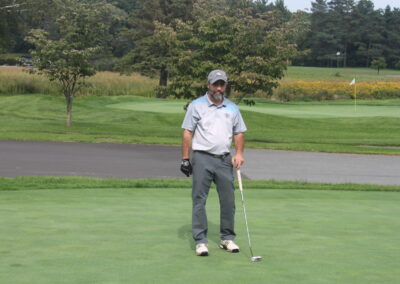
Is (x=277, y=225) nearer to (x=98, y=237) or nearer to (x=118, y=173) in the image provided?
(x=98, y=237)

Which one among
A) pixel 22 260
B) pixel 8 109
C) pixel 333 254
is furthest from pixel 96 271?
pixel 8 109

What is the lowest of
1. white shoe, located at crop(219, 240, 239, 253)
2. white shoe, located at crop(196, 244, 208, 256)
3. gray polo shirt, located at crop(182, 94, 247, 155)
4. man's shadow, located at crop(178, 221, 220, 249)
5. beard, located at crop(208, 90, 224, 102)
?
man's shadow, located at crop(178, 221, 220, 249)

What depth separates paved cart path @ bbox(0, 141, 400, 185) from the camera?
760 inches

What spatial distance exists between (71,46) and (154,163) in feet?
32.9

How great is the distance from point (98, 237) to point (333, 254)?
248cm

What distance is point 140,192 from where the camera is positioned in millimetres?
14000

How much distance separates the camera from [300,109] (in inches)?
1777

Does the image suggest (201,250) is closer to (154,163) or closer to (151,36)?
(154,163)

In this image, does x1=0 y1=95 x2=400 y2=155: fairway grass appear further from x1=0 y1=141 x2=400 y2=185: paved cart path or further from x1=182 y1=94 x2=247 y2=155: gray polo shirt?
x1=182 y1=94 x2=247 y2=155: gray polo shirt

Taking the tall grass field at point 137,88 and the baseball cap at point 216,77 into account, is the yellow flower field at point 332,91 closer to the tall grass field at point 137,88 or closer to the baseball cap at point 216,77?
the tall grass field at point 137,88

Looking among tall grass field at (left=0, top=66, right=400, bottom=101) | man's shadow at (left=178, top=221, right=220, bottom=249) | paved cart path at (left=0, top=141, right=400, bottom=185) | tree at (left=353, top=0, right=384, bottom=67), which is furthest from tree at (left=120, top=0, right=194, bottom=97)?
tree at (left=353, top=0, right=384, bottom=67)

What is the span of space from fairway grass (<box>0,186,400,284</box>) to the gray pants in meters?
0.23

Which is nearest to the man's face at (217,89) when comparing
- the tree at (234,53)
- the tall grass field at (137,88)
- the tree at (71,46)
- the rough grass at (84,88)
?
Result: the tree at (234,53)

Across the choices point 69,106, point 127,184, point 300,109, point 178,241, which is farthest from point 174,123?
point 178,241
